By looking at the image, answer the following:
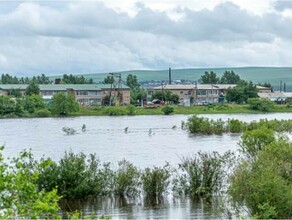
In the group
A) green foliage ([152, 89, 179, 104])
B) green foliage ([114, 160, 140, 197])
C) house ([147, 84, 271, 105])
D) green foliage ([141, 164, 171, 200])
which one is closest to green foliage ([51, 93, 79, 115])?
green foliage ([152, 89, 179, 104])

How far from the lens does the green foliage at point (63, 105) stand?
138750 millimetres

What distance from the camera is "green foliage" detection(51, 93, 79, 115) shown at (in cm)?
13875

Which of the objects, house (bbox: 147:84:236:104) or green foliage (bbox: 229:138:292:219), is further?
house (bbox: 147:84:236:104)

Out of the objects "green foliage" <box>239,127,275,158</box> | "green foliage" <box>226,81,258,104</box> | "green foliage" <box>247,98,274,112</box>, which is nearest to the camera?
"green foliage" <box>239,127,275,158</box>

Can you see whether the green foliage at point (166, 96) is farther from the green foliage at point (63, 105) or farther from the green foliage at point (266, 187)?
the green foliage at point (266, 187)

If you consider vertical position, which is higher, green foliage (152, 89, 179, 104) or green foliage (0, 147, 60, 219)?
green foliage (0, 147, 60, 219)

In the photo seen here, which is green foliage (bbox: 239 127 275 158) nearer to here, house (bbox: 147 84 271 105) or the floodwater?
the floodwater

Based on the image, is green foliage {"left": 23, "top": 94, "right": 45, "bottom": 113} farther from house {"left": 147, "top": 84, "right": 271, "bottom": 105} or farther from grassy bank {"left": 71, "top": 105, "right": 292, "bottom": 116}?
house {"left": 147, "top": 84, "right": 271, "bottom": 105}

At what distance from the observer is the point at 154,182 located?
112ft

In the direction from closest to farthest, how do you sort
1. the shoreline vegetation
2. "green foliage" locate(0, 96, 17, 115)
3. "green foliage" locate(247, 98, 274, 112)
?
"green foliage" locate(0, 96, 17, 115), the shoreline vegetation, "green foliage" locate(247, 98, 274, 112)

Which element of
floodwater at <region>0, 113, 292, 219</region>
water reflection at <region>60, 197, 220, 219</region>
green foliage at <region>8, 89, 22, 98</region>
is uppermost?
green foliage at <region>8, 89, 22, 98</region>

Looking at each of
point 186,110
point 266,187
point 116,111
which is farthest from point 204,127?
point 186,110

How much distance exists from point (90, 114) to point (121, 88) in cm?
3591

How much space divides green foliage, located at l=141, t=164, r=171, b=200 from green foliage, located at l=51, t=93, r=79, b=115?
10510 cm
